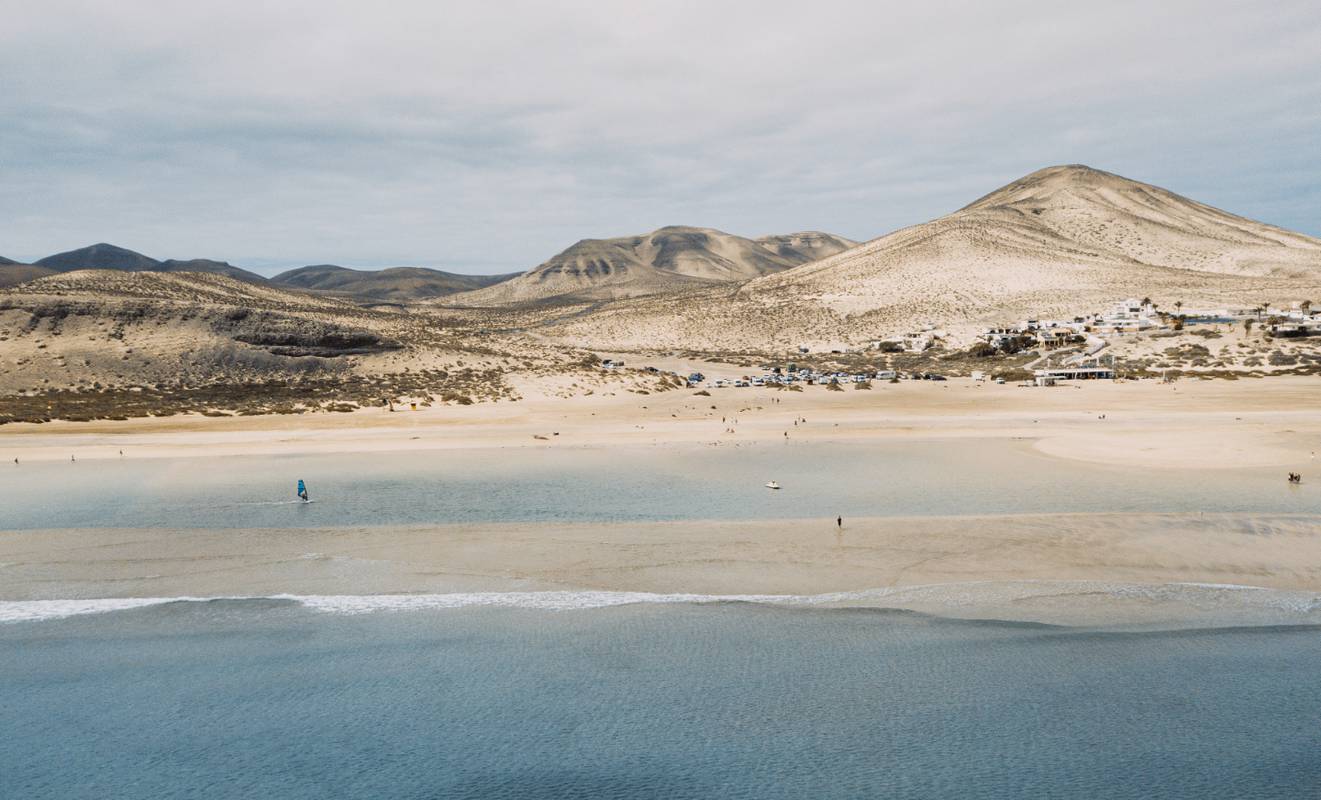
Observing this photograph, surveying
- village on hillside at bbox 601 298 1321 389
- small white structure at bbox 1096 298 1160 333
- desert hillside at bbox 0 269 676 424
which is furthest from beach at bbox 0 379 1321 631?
small white structure at bbox 1096 298 1160 333

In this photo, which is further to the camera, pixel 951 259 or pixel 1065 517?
pixel 951 259

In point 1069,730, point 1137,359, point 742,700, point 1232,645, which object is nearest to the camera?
point 1069,730

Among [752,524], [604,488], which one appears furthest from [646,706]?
[604,488]

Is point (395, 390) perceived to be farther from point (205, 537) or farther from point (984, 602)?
point (984, 602)

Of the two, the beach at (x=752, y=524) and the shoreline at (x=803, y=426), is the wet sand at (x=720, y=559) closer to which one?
the beach at (x=752, y=524)

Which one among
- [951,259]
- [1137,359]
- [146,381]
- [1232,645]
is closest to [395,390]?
[146,381]

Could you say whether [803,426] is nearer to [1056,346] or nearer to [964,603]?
[964,603]

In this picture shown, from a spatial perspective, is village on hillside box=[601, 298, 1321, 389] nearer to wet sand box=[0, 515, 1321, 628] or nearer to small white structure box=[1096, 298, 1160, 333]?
small white structure box=[1096, 298, 1160, 333]

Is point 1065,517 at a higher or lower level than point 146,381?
lower
